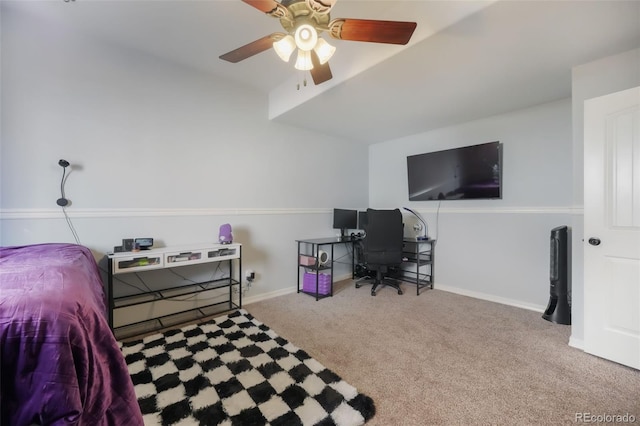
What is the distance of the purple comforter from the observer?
2.17ft

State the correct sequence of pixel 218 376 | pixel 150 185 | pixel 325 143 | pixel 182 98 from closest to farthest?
pixel 218 376
pixel 150 185
pixel 182 98
pixel 325 143

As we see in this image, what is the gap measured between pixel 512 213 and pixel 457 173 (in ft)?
2.49

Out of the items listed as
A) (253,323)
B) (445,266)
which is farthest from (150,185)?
(445,266)

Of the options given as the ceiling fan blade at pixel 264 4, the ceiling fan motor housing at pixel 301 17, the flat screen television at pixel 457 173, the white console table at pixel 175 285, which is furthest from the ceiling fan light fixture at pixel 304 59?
the flat screen television at pixel 457 173

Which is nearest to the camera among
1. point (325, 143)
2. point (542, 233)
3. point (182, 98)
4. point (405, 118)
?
point (182, 98)

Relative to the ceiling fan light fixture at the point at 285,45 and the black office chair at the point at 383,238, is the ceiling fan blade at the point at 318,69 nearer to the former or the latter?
the ceiling fan light fixture at the point at 285,45

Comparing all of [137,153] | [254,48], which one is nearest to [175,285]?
[137,153]

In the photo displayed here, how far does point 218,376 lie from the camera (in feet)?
5.46

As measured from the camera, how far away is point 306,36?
1.43 m

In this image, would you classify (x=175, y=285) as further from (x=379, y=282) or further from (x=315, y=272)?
(x=379, y=282)

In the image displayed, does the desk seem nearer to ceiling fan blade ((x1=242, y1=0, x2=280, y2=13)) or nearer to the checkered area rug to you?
the checkered area rug

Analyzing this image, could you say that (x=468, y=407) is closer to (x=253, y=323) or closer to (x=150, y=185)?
(x=253, y=323)

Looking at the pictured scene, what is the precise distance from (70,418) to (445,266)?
12.1ft

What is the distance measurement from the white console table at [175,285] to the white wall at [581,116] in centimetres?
290
